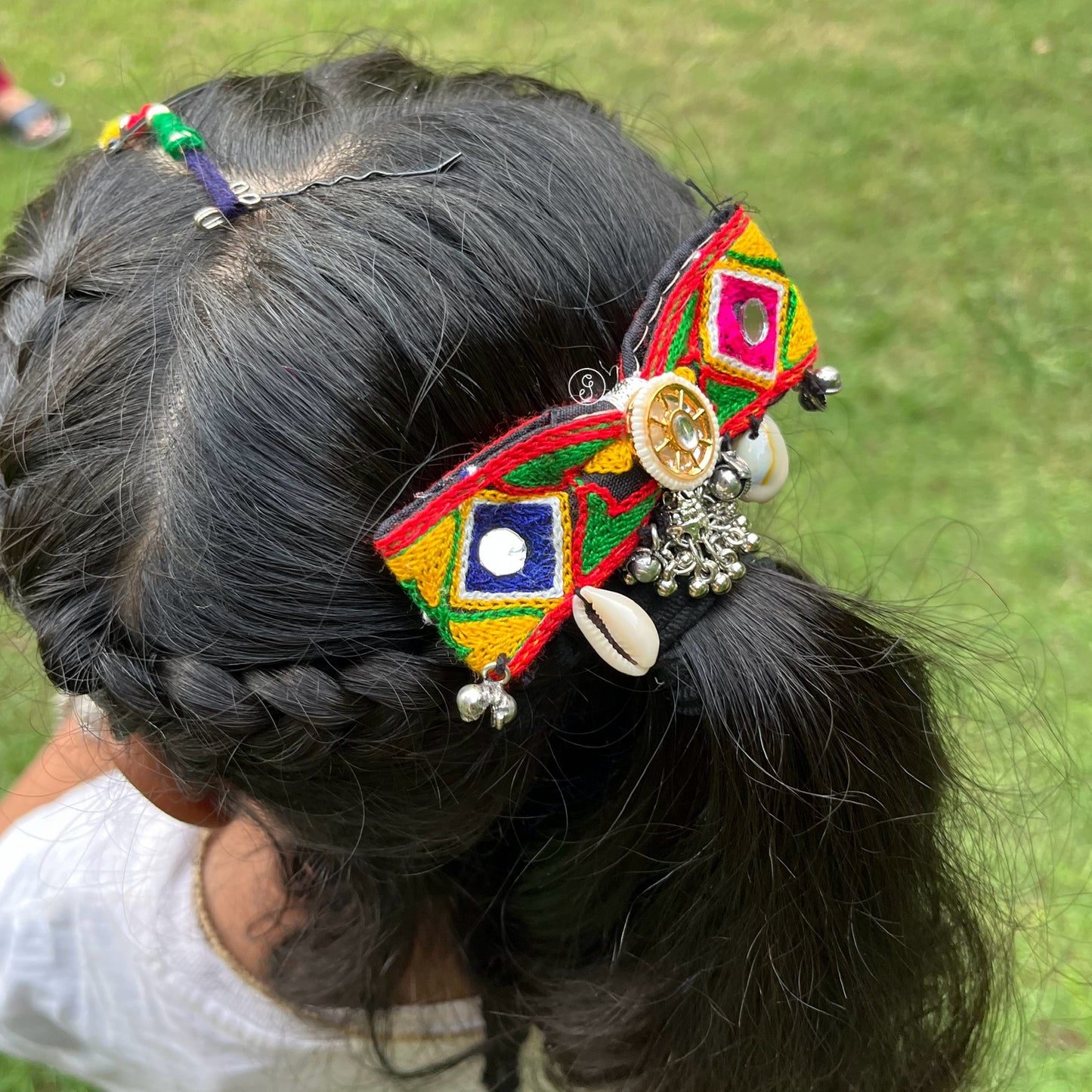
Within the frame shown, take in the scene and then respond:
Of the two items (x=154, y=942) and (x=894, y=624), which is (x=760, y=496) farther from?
(x=154, y=942)

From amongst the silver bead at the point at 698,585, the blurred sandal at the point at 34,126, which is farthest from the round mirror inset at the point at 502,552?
the blurred sandal at the point at 34,126

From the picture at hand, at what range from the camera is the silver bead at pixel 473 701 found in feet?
1.78

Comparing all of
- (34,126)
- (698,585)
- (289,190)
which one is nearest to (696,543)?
(698,585)

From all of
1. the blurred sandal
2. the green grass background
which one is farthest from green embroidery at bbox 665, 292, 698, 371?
the blurred sandal

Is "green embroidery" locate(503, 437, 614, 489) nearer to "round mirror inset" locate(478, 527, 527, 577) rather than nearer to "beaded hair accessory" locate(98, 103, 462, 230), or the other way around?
"round mirror inset" locate(478, 527, 527, 577)

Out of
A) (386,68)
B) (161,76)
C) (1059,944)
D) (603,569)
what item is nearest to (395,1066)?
(603,569)

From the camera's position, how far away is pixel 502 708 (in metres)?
0.56

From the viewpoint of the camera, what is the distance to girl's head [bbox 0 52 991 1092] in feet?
1.85

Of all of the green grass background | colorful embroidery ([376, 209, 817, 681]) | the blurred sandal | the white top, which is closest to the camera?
colorful embroidery ([376, 209, 817, 681])

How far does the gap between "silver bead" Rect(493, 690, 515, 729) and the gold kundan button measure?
0.16 m

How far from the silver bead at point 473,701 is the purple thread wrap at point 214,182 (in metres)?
0.35

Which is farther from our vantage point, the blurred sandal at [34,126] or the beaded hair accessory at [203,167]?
the blurred sandal at [34,126]

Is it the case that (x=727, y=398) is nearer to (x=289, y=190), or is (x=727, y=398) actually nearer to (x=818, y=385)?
(x=818, y=385)

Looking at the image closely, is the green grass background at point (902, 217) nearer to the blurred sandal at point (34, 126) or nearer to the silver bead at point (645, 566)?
the blurred sandal at point (34, 126)
